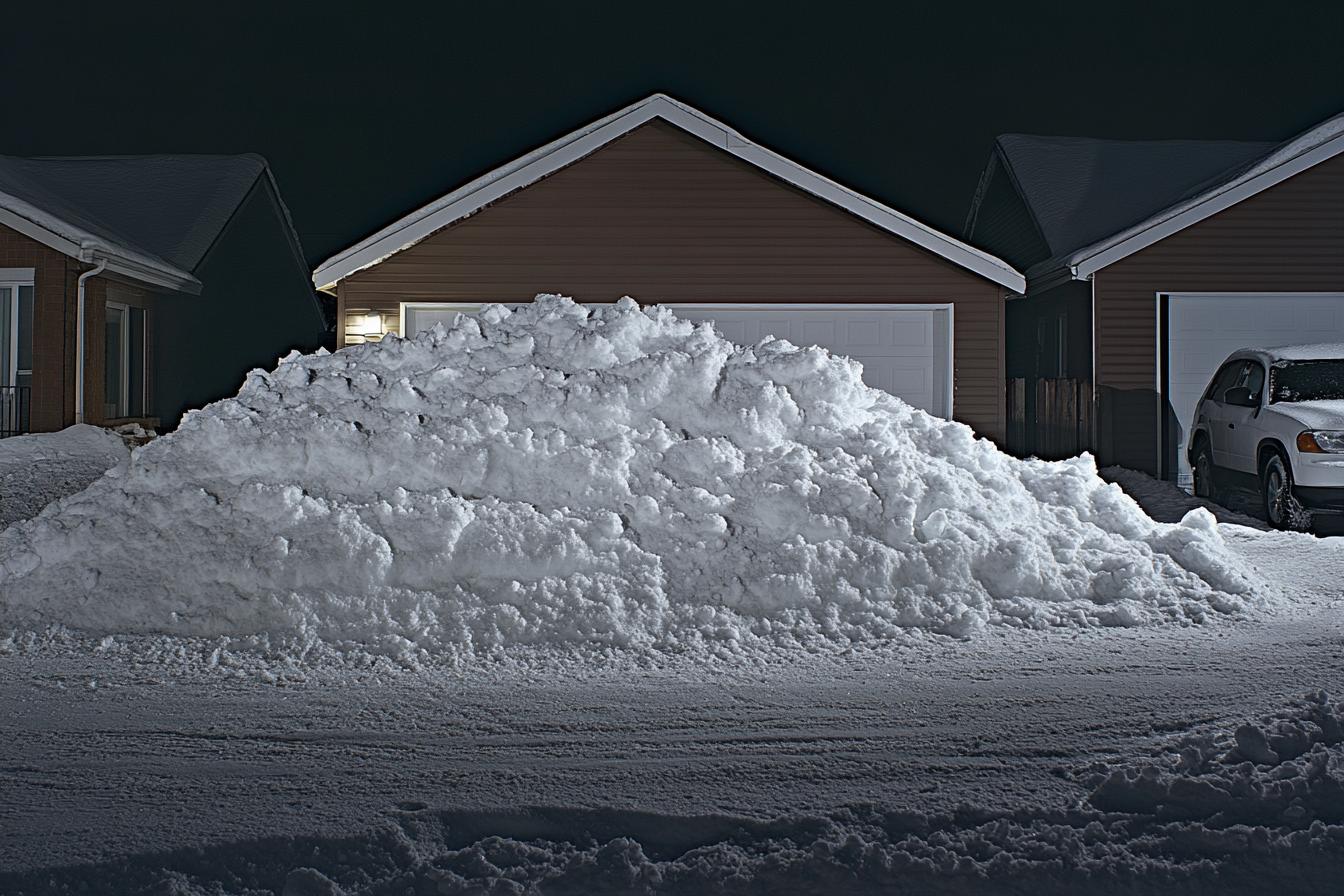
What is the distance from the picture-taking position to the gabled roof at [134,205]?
15281mm

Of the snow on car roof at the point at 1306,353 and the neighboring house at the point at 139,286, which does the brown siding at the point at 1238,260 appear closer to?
the snow on car roof at the point at 1306,353

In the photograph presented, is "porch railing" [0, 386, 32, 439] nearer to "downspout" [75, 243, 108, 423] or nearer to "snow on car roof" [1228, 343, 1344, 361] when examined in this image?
"downspout" [75, 243, 108, 423]

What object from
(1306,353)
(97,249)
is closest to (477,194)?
(97,249)

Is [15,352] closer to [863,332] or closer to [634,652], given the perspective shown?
[863,332]

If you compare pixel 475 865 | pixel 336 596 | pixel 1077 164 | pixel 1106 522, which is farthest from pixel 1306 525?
pixel 1077 164

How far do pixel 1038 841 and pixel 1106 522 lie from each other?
4311 mm

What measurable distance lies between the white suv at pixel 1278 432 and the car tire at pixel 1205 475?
12 millimetres

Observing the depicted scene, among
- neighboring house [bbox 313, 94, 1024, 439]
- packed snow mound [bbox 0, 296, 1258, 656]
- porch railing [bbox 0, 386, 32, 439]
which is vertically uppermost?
neighboring house [bbox 313, 94, 1024, 439]

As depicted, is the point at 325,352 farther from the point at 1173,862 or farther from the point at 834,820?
the point at 1173,862

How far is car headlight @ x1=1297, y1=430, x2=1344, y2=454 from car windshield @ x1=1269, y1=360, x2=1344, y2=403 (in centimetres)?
99

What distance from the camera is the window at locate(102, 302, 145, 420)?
17219 mm

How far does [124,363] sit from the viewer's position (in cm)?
1788

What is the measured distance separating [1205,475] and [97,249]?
1531cm

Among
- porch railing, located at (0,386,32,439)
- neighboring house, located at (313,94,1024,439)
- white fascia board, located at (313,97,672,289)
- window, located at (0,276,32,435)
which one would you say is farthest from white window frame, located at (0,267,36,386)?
neighboring house, located at (313,94,1024,439)
